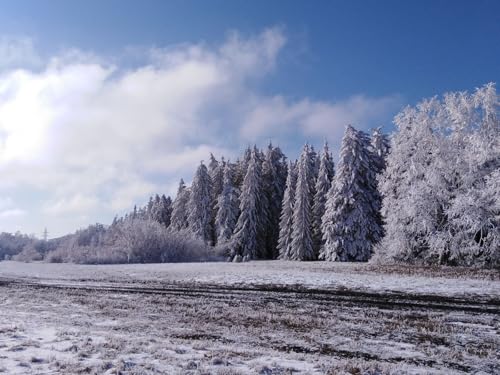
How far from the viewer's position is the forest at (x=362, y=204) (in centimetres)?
2858

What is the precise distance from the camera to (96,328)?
9.68 m

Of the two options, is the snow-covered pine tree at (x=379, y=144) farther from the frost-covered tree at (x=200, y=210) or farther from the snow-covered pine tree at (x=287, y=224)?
the frost-covered tree at (x=200, y=210)

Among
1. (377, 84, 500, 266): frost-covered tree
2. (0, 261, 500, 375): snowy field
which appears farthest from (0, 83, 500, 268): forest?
(0, 261, 500, 375): snowy field

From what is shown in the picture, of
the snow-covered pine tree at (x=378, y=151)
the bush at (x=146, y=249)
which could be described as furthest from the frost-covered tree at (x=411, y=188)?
the bush at (x=146, y=249)

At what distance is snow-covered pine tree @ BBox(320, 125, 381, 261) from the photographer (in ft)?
143

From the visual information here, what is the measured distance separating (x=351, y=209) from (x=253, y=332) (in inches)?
1466

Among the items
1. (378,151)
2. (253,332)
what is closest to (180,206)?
(378,151)

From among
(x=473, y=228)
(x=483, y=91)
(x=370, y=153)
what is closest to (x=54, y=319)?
(x=473, y=228)

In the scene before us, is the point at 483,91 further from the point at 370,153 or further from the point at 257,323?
the point at 257,323

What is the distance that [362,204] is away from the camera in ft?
147

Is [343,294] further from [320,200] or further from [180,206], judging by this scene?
[180,206]

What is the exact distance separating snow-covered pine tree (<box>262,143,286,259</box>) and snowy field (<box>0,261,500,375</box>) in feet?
152

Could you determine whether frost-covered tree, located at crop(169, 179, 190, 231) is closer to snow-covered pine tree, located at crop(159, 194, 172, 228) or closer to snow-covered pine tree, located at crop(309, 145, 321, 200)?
snow-covered pine tree, located at crop(159, 194, 172, 228)

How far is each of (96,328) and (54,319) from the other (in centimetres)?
203
